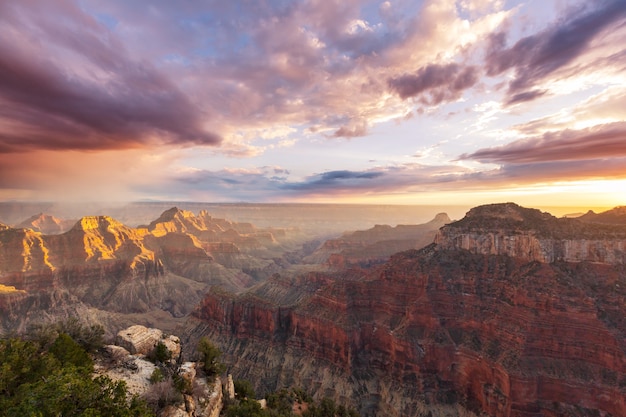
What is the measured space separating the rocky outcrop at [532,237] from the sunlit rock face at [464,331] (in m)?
0.36

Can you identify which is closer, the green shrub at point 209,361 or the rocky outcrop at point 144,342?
the rocky outcrop at point 144,342

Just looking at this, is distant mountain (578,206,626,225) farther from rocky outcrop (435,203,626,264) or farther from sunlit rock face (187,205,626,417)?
sunlit rock face (187,205,626,417)

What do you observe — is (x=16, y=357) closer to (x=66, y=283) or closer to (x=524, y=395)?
(x=524, y=395)

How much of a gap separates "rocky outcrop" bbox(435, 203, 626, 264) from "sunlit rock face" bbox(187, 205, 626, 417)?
→ 36 cm

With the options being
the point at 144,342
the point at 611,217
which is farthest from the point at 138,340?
the point at 611,217

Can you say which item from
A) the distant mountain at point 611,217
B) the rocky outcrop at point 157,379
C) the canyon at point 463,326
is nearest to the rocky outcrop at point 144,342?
the rocky outcrop at point 157,379

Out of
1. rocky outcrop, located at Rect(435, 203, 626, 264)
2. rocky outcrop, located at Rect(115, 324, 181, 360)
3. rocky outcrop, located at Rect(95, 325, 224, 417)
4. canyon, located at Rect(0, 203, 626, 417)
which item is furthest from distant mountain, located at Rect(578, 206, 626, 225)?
rocky outcrop, located at Rect(115, 324, 181, 360)

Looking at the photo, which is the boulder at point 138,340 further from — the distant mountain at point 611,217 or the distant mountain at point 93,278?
the distant mountain at point 611,217

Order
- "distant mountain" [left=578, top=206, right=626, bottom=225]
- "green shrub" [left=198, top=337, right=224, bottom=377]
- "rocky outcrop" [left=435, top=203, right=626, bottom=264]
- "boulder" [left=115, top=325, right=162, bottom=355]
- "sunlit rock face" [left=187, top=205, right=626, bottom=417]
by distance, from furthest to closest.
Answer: "distant mountain" [left=578, top=206, right=626, bottom=225]
"rocky outcrop" [left=435, top=203, right=626, bottom=264]
"sunlit rock face" [left=187, top=205, right=626, bottom=417]
"green shrub" [left=198, top=337, right=224, bottom=377]
"boulder" [left=115, top=325, right=162, bottom=355]

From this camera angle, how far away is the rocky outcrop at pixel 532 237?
198 ft

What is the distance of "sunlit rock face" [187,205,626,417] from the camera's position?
49.9 m

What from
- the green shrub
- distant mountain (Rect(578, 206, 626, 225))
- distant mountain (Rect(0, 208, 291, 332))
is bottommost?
distant mountain (Rect(0, 208, 291, 332))

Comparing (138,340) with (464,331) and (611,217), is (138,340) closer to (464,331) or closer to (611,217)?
(464,331)

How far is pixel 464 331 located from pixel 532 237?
2469 cm
